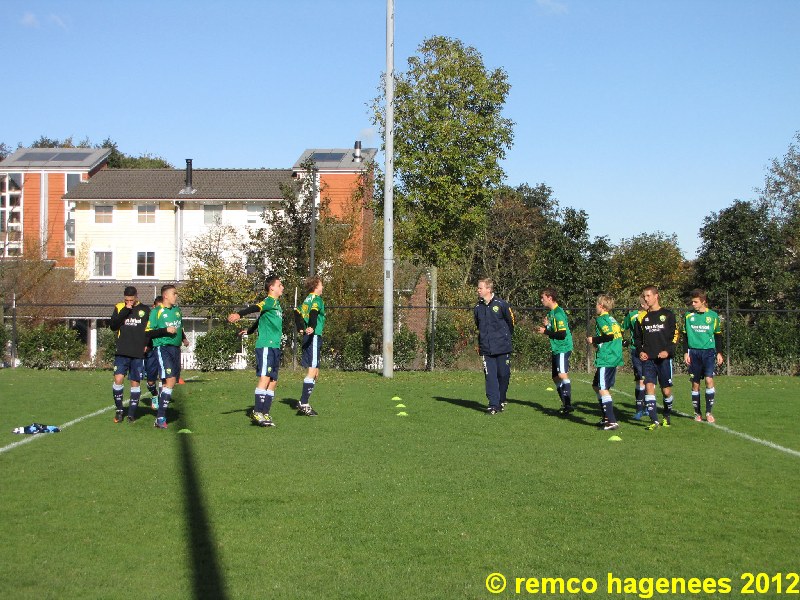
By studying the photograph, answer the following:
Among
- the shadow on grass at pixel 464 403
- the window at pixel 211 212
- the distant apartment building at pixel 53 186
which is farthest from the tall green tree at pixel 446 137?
the distant apartment building at pixel 53 186

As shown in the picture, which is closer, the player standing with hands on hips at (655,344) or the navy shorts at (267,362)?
the navy shorts at (267,362)

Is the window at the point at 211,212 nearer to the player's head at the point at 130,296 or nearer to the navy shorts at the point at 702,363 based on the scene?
the player's head at the point at 130,296

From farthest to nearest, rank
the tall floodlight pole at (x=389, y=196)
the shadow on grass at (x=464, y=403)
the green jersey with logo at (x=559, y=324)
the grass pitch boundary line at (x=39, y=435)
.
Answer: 1. the tall floodlight pole at (x=389, y=196)
2. the shadow on grass at (x=464, y=403)
3. the green jersey with logo at (x=559, y=324)
4. the grass pitch boundary line at (x=39, y=435)

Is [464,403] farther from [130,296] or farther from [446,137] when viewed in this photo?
[446,137]

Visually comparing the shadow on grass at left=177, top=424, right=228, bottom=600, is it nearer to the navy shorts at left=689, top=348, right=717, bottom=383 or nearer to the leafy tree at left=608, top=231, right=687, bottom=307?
the navy shorts at left=689, top=348, right=717, bottom=383

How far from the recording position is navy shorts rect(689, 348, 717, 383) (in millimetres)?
14156

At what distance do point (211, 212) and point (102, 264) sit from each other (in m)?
7.82

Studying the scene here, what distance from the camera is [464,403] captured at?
1645cm

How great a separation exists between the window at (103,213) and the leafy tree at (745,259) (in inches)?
1371

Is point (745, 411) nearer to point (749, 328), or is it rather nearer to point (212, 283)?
point (749, 328)

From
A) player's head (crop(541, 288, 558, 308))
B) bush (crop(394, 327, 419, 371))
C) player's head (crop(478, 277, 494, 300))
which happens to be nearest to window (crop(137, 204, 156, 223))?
bush (crop(394, 327, 419, 371))

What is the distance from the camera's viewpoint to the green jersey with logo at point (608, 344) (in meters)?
13.0

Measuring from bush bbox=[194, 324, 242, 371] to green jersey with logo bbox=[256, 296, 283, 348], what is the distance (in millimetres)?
13537

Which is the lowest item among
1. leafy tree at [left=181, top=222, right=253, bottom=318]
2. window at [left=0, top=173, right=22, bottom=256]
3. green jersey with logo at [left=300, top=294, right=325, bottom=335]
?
green jersey with logo at [left=300, top=294, right=325, bottom=335]
